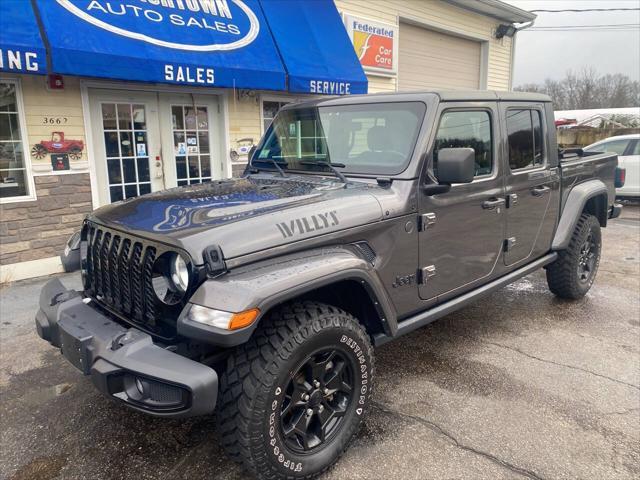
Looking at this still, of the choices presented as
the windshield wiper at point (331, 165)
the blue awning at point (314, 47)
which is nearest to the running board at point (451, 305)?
the windshield wiper at point (331, 165)

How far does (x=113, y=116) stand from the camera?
273 inches

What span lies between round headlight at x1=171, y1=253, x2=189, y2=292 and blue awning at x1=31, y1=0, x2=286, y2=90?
4386 millimetres

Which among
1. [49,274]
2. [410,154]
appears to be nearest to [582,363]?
[410,154]

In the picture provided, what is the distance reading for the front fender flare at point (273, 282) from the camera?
2.10 m

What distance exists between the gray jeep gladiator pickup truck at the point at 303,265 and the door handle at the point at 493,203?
19mm

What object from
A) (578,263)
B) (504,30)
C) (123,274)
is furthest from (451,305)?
(504,30)

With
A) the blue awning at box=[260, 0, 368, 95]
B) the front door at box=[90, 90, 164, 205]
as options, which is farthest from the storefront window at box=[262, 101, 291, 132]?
the front door at box=[90, 90, 164, 205]

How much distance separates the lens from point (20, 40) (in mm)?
5262

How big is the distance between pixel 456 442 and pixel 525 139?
2479 millimetres

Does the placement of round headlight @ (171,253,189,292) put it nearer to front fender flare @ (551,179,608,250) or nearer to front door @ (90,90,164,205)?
front fender flare @ (551,179,608,250)

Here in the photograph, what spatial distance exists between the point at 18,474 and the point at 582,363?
3737 mm

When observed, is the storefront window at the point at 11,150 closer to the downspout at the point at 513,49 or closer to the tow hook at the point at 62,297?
the tow hook at the point at 62,297

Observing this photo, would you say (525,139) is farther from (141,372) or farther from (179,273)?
(141,372)

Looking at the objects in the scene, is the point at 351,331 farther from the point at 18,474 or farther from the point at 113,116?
the point at 113,116
